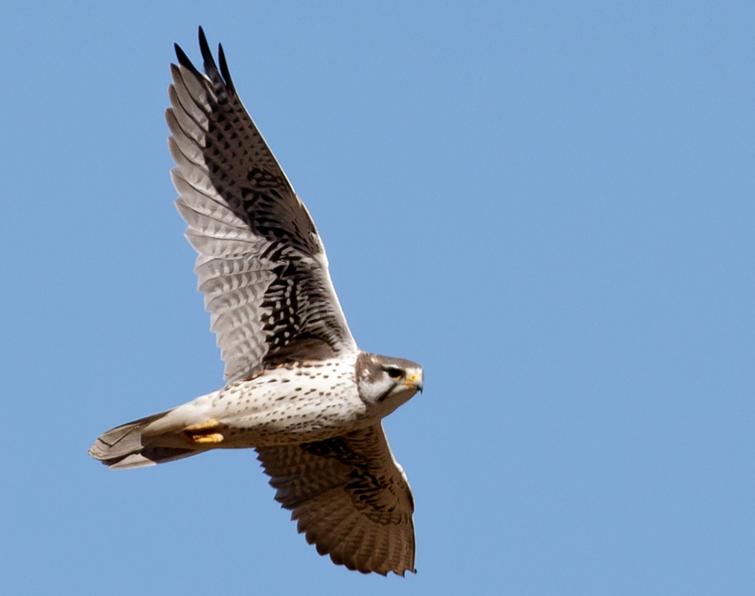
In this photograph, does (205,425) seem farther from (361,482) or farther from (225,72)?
(225,72)

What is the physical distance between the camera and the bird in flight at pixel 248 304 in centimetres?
1142

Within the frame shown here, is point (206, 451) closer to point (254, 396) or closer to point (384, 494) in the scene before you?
point (254, 396)

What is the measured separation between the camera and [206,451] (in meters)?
11.8

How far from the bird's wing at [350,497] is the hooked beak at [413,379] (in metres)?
1.24

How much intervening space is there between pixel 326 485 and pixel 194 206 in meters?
2.59

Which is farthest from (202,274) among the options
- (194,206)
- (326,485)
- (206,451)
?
(326,485)

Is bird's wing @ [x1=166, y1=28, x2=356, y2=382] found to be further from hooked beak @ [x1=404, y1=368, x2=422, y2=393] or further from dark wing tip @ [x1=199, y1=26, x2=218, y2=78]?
hooked beak @ [x1=404, y1=368, x2=422, y2=393]

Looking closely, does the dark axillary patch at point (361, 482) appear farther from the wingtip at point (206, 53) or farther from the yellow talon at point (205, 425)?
the wingtip at point (206, 53)

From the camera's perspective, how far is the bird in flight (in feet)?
37.5

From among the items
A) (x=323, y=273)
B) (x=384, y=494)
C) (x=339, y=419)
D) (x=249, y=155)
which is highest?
(x=249, y=155)

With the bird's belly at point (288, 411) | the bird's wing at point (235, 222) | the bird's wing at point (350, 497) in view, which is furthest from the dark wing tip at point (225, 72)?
the bird's wing at point (350, 497)

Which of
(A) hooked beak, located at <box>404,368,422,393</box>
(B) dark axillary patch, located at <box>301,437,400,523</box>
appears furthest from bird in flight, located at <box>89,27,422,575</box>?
(B) dark axillary patch, located at <box>301,437,400,523</box>

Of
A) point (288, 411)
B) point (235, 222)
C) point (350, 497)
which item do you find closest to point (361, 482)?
point (350, 497)

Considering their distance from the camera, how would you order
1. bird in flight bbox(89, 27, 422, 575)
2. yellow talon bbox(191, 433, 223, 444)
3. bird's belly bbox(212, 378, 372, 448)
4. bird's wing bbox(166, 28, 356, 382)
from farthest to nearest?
bird's wing bbox(166, 28, 356, 382), yellow talon bbox(191, 433, 223, 444), bird in flight bbox(89, 27, 422, 575), bird's belly bbox(212, 378, 372, 448)
